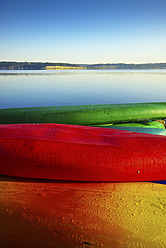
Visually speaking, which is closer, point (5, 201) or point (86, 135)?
point (5, 201)

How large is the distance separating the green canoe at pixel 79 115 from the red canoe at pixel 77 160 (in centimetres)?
214

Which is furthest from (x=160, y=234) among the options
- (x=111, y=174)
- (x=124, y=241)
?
(x=111, y=174)

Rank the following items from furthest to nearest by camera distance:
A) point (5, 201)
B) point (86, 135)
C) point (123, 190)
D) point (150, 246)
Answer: point (86, 135)
point (123, 190)
point (5, 201)
point (150, 246)

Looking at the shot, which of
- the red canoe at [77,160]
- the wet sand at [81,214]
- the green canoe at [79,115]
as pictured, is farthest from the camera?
the green canoe at [79,115]

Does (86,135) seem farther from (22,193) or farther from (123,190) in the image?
(22,193)

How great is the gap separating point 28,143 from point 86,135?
30.2 inches

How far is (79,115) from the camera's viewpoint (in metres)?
4.23

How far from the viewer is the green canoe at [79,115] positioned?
13.3 feet

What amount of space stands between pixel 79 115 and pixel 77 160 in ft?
8.44

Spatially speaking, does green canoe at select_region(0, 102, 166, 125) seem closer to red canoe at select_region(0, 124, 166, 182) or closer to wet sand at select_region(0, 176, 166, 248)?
red canoe at select_region(0, 124, 166, 182)

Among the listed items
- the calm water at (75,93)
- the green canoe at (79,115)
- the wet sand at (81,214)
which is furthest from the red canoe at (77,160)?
the calm water at (75,93)

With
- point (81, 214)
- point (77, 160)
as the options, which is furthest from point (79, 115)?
point (81, 214)

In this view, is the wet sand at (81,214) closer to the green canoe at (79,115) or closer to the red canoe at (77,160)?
the red canoe at (77,160)

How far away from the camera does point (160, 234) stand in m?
1.23
